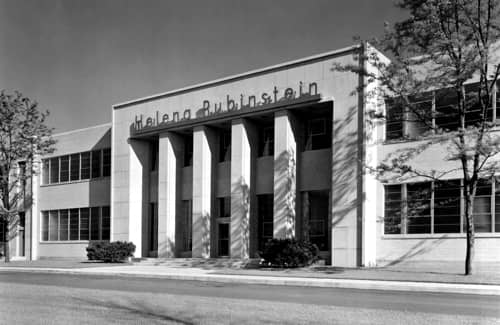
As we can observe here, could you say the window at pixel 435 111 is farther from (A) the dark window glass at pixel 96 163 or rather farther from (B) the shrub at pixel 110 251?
(A) the dark window glass at pixel 96 163

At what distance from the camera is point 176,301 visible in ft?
47.5

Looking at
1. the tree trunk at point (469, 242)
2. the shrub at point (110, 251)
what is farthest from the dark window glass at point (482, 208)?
the shrub at point (110, 251)

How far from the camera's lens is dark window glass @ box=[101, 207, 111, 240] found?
40.3m

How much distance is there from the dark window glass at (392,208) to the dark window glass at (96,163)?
2231 cm

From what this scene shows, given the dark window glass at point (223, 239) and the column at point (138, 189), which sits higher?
the column at point (138, 189)

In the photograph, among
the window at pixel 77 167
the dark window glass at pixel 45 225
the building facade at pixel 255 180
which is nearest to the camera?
the building facade at pixel 255 180

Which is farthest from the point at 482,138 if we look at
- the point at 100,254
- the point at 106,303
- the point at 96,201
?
the point at 96,201

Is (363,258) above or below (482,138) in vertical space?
below

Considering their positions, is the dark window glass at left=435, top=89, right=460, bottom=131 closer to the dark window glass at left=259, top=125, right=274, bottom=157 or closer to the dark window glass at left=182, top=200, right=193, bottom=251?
the dark window glass at left=259, top=125, right=274, bottom=157

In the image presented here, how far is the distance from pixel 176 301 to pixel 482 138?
1325cm

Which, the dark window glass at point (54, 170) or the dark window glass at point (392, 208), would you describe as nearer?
the dark window glass at point (392, 208)

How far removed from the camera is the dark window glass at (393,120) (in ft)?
80.2

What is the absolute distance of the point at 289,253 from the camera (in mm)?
26922

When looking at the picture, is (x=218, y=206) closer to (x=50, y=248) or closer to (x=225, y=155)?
(x=225, y=155)
